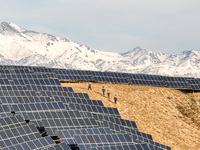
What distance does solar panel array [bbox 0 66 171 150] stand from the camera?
43594 millimetres

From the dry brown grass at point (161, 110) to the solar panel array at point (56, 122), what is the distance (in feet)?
27.7

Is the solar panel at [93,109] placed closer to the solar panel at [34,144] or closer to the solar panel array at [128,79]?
the solar panel at [34,144]

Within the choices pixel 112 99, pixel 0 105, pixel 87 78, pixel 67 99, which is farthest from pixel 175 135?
pixel 0 105

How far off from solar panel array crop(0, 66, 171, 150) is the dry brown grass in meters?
8.45

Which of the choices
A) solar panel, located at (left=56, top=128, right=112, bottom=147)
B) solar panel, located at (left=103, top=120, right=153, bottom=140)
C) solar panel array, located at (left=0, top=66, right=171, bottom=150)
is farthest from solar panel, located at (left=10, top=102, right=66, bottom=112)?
solar panel, located at (left=56, top=128, right=112, bottom=147)

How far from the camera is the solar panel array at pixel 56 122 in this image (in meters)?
43.6

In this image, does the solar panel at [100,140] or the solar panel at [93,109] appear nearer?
the solar panel at [100,140]

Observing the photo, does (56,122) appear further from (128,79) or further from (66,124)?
(128,79)

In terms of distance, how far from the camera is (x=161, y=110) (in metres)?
78.4

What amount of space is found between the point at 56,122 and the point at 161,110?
3225cm

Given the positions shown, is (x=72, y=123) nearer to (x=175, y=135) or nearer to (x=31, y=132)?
(x=31, y=132)

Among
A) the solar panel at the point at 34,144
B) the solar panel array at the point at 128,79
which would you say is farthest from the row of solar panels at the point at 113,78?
the solar panel at the point at 34,144

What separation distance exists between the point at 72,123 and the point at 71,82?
110 ft

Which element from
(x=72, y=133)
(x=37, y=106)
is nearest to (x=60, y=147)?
(x=72, y=133)
